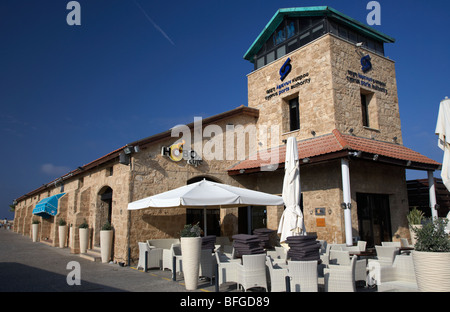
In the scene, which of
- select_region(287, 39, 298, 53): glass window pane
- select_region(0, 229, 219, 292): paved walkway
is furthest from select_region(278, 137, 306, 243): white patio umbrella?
select_region(287, 39, 298, 53): glass window pane

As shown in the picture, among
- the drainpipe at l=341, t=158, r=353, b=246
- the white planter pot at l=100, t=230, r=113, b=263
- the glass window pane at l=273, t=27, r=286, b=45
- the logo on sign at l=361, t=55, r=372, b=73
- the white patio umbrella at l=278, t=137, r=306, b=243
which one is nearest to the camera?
the white patio umbrella at l=278, t=137, r=306, b=243

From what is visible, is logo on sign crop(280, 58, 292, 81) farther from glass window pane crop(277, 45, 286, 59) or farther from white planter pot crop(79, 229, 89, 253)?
white planter pot crop(79, 229, 89, 253)

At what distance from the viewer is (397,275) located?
19.3 ft

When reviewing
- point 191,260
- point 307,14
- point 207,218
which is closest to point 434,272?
point 191,260

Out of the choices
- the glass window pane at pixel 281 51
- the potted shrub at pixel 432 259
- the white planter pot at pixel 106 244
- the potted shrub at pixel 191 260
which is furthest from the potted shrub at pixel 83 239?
the potted shrub at pixel 432 259

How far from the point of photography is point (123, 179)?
11.7 metres

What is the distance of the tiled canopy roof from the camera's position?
413 inches

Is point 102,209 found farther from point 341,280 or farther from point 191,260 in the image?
point 341,280

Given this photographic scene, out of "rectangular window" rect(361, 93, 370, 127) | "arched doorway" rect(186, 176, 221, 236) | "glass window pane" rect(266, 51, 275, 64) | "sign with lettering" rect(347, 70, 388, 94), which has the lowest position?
"arched doorway" rect(186, 176, 221, 236)

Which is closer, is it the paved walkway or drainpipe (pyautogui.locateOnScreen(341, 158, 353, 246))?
the paved walkway

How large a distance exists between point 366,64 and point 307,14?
3.29m

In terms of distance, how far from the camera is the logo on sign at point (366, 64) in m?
13.6

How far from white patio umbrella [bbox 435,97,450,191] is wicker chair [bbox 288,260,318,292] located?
622cm
